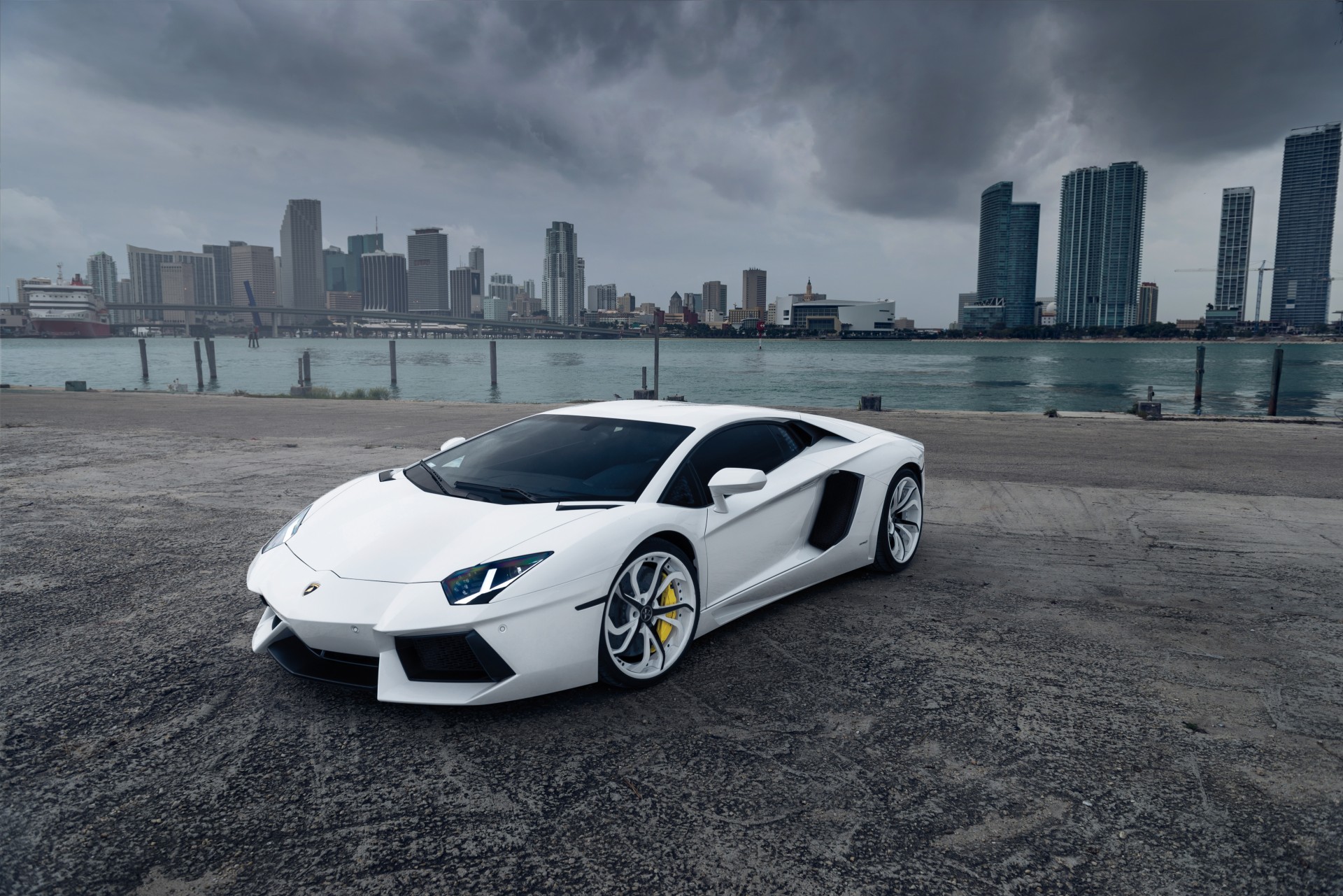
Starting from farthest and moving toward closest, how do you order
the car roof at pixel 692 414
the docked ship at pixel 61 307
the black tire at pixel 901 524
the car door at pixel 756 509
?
the docked ship at pixel 61 307 → the black tire at pixel 901 524 → the car roof at pixel 692 414 → the car door at pixel 756 509

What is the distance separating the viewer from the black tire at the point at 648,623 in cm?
335

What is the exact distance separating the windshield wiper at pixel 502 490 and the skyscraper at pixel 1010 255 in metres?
197

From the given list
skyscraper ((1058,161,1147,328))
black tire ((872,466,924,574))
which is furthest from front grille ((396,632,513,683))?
skyscraper ((1058,161,1147,328))

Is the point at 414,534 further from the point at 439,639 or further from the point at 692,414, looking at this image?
the point at 692,414

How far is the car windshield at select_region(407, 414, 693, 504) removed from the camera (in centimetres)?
387

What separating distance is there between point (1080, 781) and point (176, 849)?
289 centimetres

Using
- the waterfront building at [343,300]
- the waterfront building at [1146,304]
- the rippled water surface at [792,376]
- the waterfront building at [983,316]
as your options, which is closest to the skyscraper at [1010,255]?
the waterfront building at [983,316]

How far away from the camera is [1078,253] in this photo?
7269 inches

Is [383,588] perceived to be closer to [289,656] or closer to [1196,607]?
[289,656]

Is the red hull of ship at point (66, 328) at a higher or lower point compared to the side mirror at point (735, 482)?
higher

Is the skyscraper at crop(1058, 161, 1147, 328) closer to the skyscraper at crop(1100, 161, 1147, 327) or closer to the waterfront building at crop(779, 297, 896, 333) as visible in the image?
the skyscraper at crop(1100, 161, 1147, 327)

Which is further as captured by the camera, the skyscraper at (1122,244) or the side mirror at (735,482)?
the skyscraper at (1122,244)

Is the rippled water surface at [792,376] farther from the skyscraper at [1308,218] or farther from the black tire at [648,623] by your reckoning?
the skyscraper at [1308,218]

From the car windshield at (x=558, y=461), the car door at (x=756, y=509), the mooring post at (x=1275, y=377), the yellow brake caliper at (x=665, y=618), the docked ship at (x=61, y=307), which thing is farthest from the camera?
the docked ship at (x=61, y=307)
